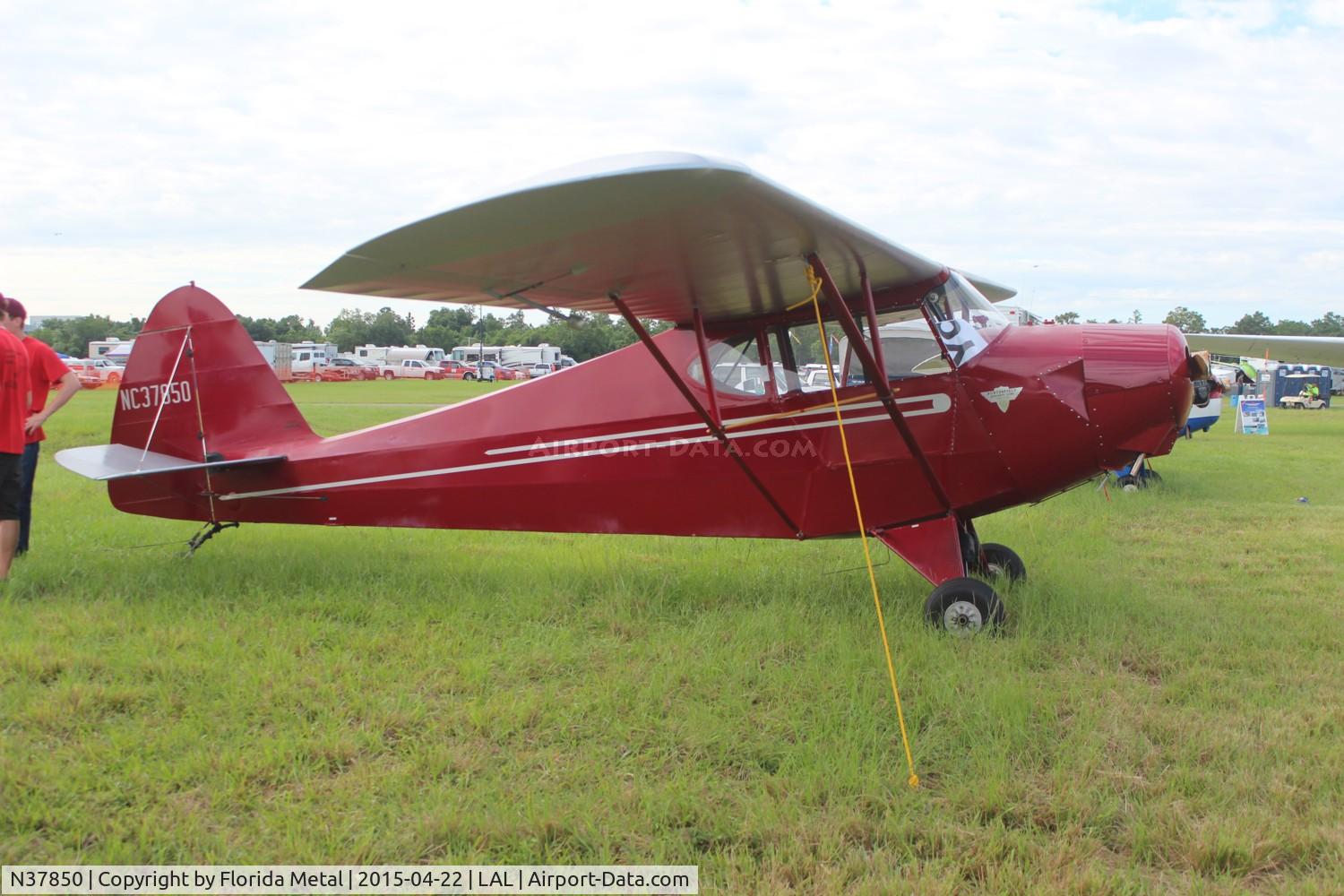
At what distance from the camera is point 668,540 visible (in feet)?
27.5

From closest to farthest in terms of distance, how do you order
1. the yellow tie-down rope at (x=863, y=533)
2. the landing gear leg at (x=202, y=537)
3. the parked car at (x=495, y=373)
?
the yellow tie-down rope at (x=863, y=533) < the landing gear leg at (x=202, y=537) < the parked car at (x=495, y=373)

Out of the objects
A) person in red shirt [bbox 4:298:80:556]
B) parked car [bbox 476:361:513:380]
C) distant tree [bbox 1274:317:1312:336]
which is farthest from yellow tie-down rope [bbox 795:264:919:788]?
distant tree [bbox 1274:317:1312:336]

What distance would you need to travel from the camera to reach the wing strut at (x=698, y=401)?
17.4 ft

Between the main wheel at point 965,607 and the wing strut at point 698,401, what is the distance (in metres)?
1.03

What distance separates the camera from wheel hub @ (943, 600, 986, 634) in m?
5.12

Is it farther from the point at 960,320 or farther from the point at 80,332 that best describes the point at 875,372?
the point at 80,332

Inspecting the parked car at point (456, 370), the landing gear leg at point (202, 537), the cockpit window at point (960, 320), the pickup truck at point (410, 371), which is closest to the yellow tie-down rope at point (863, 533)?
the cockpit window at point (960, 320)

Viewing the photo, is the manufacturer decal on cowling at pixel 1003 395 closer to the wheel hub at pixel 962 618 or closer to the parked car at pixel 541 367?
the wheel hub at pixel 962 618

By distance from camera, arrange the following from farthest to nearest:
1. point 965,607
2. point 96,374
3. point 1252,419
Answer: point 96,374, point 1252,419, point 965,607

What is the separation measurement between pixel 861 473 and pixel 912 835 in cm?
287

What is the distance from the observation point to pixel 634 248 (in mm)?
4477

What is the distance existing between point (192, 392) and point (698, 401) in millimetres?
4054

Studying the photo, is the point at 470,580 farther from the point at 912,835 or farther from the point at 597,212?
the point at 912,835

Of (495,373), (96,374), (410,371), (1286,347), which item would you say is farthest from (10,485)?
(410,371)
